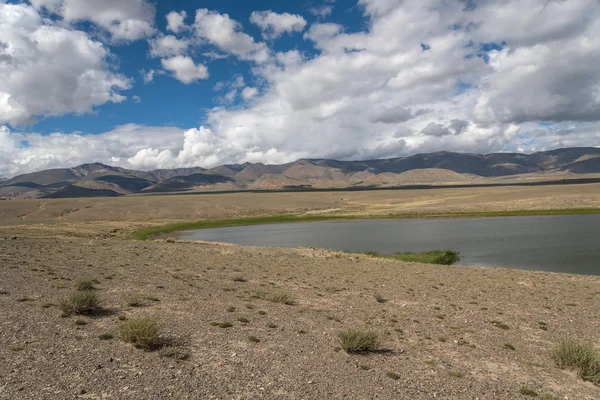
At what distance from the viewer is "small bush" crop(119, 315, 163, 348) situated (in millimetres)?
A: 9070

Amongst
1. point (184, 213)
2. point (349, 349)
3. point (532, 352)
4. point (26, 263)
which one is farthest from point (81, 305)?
point (184, 213)

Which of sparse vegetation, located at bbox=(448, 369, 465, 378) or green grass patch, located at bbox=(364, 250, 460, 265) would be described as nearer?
sparse vegetation, located at bbox=(448, 369, 465, 378)

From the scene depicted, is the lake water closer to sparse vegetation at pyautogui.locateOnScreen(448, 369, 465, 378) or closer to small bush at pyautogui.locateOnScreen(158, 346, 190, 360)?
sparse vegetation at pyautogui.locateOnScreen(448, 369, 465, 378)

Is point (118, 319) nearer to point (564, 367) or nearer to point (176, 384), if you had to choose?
point (176, 384)

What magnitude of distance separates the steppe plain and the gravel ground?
0.14ft

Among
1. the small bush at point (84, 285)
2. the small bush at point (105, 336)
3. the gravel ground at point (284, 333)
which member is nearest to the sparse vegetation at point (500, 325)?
the gravel ground at point (284, 333)

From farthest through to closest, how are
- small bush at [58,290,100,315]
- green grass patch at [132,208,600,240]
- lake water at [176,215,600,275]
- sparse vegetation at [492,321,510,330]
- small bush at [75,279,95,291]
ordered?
green grass patch at [132,208,600,240] < lake water at [176,215,600,275] < small bush at [75,279,95,291] < sparse vegetation at [492,321,510,330] < small bush at [58,290,100,315]

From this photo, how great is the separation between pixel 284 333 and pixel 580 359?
23.6ft

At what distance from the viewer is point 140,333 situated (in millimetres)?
9102

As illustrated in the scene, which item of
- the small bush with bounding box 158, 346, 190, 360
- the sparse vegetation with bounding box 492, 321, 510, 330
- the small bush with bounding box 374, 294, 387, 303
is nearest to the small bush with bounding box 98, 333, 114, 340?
the small bush with bounding box 158, 346, 190, 360

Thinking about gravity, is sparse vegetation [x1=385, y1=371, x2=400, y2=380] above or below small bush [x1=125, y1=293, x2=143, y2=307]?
below

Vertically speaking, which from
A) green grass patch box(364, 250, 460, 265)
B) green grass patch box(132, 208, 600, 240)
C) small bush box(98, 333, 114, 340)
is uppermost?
small bush box(98, 333, 114, 340)

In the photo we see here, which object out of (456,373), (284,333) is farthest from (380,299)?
(456,373)

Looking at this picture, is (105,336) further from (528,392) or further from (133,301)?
(528,392)
